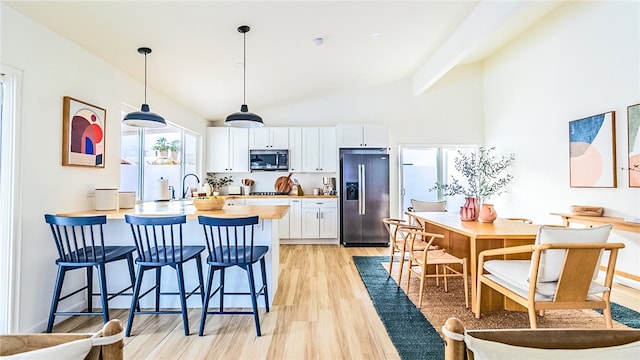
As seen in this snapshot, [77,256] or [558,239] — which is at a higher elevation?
[558,239]

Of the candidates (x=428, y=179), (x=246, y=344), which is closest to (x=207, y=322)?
(x=246, y=344)

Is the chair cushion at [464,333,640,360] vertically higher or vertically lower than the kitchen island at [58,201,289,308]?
higher

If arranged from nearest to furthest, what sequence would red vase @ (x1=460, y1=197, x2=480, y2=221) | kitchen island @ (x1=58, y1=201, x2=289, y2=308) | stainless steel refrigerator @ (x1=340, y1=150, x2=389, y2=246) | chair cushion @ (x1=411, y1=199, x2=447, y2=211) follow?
kitchen island @ (x1=58, y1=201, x2=289, y2=308), red vase @ (x1=460, y1=197, x2=480, y2=221), chair cushion @ (x1=411, y1=199, x2=447, y2=211), stainless steel refrigerator @ (x1=340, y1=150, x2=389, y2=246)

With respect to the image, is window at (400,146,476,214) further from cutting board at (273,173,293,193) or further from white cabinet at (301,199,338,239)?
cutting board at (273,173,293,193)

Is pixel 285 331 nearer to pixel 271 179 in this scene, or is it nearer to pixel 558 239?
pixel 558 239

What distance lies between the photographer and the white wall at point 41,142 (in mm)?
2164

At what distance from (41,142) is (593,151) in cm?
566

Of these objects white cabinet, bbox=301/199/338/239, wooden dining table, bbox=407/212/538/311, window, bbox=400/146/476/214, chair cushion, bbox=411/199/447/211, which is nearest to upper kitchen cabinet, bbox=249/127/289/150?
white cabinet, bbox=301/199/338/239

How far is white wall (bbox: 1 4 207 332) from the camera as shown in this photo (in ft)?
7.10

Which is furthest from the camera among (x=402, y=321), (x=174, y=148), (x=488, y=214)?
(x=174, y=148)

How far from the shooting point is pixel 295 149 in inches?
224

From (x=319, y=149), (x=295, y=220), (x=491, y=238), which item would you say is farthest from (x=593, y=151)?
(x=295, y=220)

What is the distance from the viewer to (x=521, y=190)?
4941 mm

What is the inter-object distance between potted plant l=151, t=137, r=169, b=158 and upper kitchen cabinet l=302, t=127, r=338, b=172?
2358 mm
